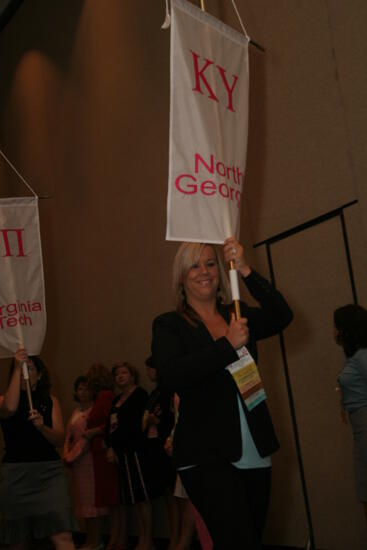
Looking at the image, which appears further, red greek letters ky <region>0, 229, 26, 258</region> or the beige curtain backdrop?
red greek letters ky <region>0, 229, 26, 258</region>

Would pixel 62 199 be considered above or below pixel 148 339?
above

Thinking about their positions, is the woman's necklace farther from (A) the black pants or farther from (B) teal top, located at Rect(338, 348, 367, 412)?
(A) the black pants

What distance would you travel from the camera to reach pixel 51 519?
4441 mm

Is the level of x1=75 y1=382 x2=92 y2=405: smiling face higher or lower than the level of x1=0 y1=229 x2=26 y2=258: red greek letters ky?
lower

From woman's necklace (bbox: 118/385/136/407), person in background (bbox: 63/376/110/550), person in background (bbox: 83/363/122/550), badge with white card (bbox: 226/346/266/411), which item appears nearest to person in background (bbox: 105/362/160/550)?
woman's necklace (bbox: 118/385/136/407)

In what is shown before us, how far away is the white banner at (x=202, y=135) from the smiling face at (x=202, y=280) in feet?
0.29

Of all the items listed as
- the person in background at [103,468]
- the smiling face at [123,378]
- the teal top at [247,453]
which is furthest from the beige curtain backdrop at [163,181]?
the teal top at [247,453]

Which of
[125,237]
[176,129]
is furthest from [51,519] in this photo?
[125,237]

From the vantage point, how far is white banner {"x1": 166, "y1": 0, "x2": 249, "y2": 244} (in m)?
2.69

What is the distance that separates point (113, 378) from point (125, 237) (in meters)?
1.63

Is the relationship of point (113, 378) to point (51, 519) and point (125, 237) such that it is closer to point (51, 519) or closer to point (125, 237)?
point (125, 237)

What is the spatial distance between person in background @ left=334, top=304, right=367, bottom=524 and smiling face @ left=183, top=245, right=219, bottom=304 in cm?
163

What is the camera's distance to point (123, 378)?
6469mm

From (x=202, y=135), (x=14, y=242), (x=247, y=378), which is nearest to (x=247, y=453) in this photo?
(x=247, y=378)
